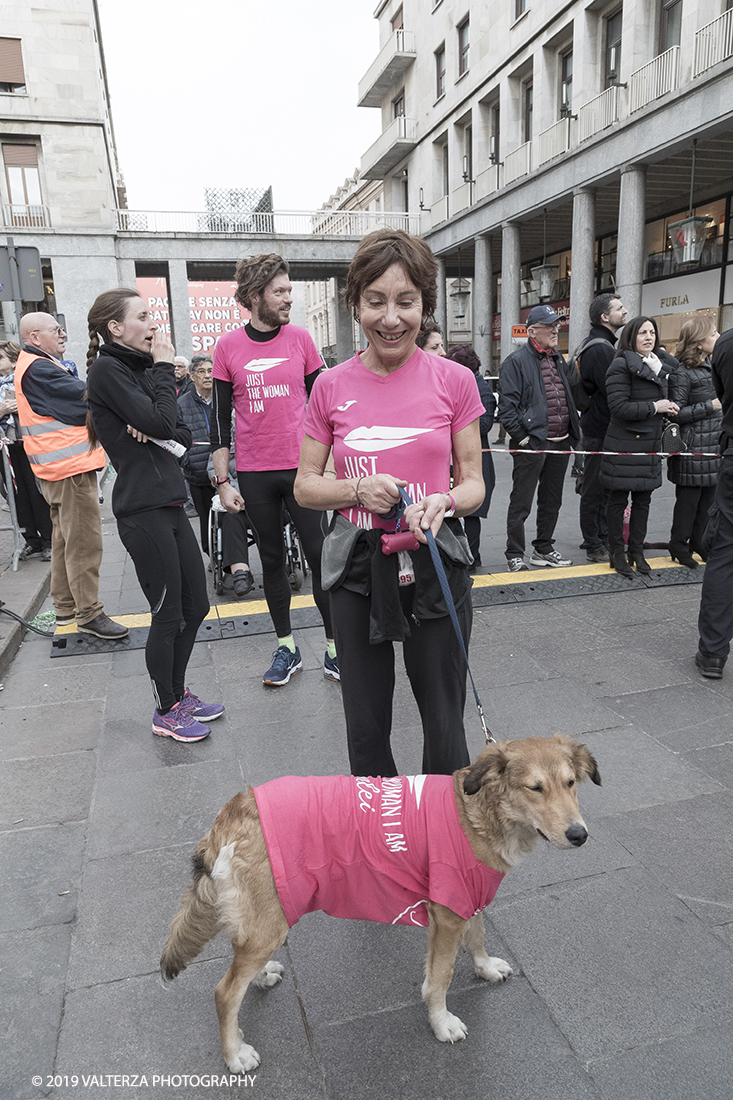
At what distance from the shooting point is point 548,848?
2660mm

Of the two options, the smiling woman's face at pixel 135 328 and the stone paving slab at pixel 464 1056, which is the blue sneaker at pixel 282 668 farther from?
the stone paving slab at pixel 464 1056

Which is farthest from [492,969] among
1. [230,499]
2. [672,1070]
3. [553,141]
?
[553,141]

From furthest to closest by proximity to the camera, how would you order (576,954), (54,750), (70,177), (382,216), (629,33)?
(382,216), (70,177), (629,33), (54,750), (576,954)

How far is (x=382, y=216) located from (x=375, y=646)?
30823 mm

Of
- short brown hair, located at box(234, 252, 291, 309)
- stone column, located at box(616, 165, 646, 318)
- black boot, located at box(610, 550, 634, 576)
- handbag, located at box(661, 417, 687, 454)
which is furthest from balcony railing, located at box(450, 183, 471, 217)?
short brown hair, located at box(234, 252, 291, 309)

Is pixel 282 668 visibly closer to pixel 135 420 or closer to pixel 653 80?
pixel 135 420

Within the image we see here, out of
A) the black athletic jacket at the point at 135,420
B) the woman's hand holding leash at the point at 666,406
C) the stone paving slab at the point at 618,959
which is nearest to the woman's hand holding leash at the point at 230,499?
the black athletic jacket at the point at 135,420

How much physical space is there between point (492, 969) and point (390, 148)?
3352 cm

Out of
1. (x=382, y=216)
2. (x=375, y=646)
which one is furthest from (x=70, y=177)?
(x=375, y=646)

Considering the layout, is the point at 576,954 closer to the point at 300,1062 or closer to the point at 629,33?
the point at 300,1062

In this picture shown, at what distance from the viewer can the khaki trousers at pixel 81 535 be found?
16.8ft

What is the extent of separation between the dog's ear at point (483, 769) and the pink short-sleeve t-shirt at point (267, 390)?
95.4 inches

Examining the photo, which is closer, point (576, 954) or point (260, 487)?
point (576, 954)

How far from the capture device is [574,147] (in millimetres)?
17859
